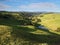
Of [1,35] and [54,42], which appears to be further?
[54,42]

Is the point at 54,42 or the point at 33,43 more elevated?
the point at 33,43

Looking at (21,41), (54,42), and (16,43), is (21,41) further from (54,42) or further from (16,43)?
(54,42)

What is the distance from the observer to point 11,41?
1236 inches

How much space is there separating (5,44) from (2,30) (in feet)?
15.8

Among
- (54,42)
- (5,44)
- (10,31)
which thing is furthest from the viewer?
(54,42)

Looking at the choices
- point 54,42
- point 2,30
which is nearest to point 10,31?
point 2,30

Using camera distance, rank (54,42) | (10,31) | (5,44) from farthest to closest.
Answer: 1. (54,42)
2. (10,31)
3. (5,44)

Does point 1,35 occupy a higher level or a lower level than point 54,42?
higher

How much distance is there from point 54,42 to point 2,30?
11.5 meters

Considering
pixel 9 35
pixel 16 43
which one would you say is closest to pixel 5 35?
pixel 9 35

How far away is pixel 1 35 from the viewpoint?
108 ft

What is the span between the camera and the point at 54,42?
129 feet

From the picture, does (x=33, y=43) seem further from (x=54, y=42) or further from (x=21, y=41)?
(x=54, y=42)

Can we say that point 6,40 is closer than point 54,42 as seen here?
Yes
